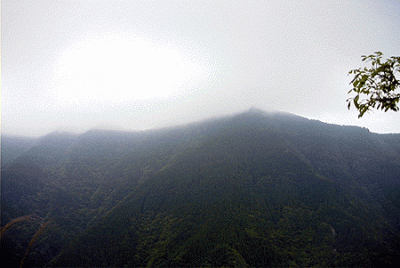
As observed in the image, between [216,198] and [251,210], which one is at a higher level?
[216,198]

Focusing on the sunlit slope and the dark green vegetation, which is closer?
the sunlit slope

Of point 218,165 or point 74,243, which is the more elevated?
point 218,165

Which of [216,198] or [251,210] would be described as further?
[216,198]

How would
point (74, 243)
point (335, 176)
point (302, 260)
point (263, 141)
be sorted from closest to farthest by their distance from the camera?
point (302, 260) → point (74, 243) → point (335, 176) → point (263, 141)

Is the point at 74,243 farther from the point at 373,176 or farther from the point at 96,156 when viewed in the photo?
the point at 373,176

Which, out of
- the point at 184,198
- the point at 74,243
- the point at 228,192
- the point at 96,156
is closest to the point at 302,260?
the point at 228,192
